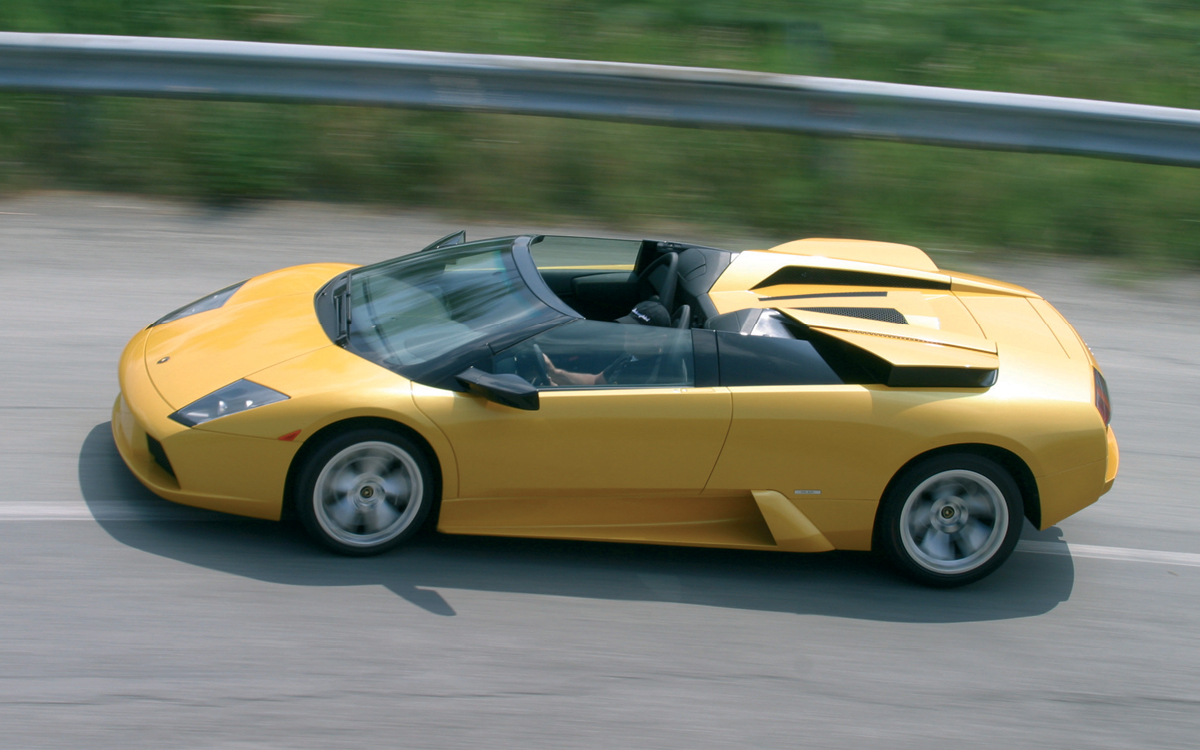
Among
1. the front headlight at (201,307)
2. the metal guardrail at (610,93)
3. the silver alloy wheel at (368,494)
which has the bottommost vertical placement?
the silver alloy wheel at (368,494)

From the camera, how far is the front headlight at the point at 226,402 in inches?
149

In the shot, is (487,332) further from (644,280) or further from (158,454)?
(158,454)

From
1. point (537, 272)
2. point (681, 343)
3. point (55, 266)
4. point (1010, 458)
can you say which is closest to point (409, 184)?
point (55, 266)

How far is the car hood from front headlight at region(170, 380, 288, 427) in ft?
0.15

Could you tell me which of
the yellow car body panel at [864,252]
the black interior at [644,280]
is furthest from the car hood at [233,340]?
the yellow car body panel at [864,252]

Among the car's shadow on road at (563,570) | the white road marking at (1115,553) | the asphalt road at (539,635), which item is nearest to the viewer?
the asphalt road at (539,635)

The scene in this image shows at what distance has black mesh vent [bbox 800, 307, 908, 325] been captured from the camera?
4.43 m

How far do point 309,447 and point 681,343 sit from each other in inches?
56.9

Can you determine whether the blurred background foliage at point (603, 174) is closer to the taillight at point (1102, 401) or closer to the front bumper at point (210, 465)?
the taillight at point (1102, 401)

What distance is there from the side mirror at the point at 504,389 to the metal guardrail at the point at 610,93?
→ 4.16 meters

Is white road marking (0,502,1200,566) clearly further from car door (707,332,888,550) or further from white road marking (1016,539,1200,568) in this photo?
white road marking (1016,539,1200,568)

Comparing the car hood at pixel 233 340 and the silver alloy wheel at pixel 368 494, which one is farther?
the car hood at pixel 233 340

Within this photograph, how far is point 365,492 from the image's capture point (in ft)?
12.8

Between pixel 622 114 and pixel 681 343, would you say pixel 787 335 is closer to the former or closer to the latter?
pixel 681 343
